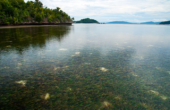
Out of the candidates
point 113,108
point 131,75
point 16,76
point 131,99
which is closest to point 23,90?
point 16,76

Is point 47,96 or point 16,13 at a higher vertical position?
point 16,13

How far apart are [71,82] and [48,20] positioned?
9197cm

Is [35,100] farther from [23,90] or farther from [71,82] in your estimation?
[71,82]

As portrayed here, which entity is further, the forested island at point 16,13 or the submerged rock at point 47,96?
the forested island at point 16,13

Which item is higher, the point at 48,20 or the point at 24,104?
the point at 48,20

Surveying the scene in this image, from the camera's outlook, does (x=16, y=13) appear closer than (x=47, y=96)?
No

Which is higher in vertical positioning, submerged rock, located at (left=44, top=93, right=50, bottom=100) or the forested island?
the forested island

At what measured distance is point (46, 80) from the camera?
3.82 meters

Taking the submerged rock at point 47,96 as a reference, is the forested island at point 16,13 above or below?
above

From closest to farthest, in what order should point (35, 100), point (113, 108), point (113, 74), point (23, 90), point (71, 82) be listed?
point (113, 108) < point (35, 100) < point (23, 90) < point (71, 82) < point (113, 74)

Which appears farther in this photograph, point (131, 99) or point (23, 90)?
point (23, 90)

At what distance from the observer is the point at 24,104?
2736 millimetres

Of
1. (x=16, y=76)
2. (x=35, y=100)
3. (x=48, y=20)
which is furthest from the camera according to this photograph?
(x=48, y=20)

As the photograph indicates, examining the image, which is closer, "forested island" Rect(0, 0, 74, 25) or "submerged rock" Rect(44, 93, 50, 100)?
"submerged rock" Rect(44, 93, 50, 100)
